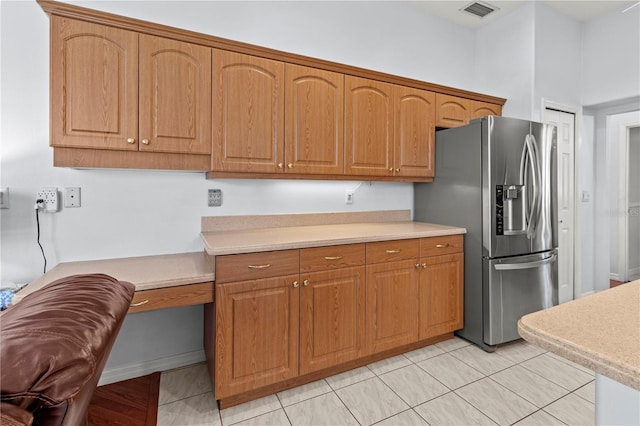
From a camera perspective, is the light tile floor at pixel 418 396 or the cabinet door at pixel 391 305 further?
the cabinet door at pixel 391 305

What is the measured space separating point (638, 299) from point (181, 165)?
210cm

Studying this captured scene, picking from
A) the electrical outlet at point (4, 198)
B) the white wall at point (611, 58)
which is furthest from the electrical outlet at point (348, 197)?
the white wall at point (611, 58)

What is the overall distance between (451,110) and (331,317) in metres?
2.10

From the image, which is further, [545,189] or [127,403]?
[545,189]

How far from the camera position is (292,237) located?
2.13 m

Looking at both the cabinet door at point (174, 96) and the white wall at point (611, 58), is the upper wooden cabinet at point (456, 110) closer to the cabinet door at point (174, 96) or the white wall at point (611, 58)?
the white wall at point (611, 58)

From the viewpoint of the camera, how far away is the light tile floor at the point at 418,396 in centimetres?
179

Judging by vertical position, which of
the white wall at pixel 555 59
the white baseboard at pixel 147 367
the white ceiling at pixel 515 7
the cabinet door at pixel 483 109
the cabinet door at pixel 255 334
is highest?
the white ceiling at pixel 515 7

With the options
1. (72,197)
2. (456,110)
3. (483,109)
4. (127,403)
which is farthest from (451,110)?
(127,403)

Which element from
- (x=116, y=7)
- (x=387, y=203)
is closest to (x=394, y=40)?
(x=387, y=203)

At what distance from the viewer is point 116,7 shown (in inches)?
82.6

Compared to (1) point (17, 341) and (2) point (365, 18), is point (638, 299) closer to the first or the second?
(1) point (17, 341)

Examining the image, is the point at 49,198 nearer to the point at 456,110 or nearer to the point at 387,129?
the point at 387,129

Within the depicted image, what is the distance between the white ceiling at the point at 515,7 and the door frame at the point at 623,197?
1097 mm
